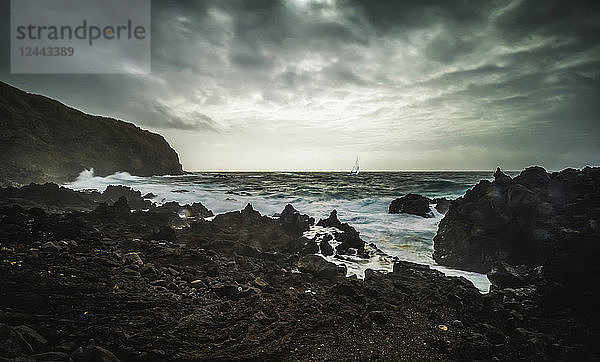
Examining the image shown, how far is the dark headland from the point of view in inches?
140

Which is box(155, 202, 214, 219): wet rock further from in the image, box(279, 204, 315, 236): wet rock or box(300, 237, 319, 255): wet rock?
box(300, 237, 319, 255): wet rock

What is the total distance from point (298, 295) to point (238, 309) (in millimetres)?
1381

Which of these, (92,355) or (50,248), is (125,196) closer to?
(50,248)

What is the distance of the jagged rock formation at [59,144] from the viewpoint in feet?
90.6

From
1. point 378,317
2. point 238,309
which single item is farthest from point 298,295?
point 378,317

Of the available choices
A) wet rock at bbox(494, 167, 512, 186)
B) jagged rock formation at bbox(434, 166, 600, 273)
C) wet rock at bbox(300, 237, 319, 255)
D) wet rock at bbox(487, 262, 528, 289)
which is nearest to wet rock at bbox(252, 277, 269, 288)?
wet rock at bbox(300, 237, 319, 255)

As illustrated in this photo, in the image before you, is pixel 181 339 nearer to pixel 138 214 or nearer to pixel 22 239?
pixel 22 239

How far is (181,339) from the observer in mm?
3639

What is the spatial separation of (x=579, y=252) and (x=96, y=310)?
9178 mm

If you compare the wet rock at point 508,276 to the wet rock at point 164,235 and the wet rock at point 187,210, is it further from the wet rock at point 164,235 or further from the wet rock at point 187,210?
the wet rock at point 187,210

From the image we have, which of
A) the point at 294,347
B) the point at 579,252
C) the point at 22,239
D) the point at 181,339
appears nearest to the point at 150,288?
the point at 181,339

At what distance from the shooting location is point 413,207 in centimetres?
1767

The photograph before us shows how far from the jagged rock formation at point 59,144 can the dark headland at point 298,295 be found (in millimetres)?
21800

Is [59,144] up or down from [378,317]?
up
